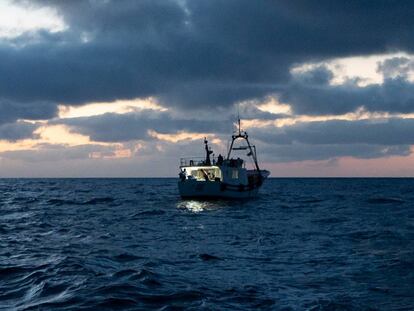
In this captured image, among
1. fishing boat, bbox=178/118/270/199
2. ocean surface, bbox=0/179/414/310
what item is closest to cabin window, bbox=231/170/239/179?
fishing boat, bbox=178/118/270/199

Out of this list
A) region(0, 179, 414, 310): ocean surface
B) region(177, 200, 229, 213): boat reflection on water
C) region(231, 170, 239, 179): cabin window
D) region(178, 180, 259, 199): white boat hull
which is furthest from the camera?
region(231, 170, 239, 179): cabin window

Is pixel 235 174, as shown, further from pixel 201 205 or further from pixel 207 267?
pixel 207 267

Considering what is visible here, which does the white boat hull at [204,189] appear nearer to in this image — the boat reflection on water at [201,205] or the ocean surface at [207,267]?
the boat reflection on water at [201,205]

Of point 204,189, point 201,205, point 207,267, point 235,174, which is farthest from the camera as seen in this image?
point 235,174

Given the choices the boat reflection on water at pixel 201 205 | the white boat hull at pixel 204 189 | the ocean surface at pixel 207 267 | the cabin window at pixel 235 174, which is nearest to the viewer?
the ocean surface at pixel 207 267

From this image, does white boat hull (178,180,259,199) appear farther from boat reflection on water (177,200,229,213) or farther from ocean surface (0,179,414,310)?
ocean surface (0,179,414,310)

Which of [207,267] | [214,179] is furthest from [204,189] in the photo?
[207,267]

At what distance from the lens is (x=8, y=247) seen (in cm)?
2120

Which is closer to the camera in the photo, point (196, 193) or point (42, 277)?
point (42, 277)

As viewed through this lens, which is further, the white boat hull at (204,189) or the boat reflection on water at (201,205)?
the white boat hull at (204,189)

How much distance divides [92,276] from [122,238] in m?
10.6

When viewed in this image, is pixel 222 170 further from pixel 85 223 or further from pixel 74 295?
pixel 74 295

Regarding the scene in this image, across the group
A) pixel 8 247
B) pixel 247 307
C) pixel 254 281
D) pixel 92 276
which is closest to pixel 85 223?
pixel 8 247

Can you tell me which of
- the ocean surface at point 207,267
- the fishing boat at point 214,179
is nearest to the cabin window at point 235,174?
the fishing boat at point 214,179
